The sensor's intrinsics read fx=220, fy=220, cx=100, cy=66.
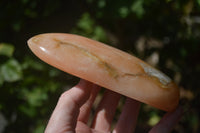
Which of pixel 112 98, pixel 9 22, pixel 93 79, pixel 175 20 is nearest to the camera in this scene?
pixel 93 79

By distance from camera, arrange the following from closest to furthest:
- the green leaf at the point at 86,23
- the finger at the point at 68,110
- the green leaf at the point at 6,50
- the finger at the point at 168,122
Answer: the finger at the point at 68,110, the finger at the point at 168,122, the green leaf at the point at 6,50, the green leaf at the point at 86,23

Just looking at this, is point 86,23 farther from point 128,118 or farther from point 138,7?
point 128,118

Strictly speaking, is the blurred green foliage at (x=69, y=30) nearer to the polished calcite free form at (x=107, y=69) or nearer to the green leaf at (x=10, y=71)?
the green leaf at (x=10, y=71)

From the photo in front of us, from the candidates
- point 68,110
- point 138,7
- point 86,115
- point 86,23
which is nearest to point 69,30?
point 86,23

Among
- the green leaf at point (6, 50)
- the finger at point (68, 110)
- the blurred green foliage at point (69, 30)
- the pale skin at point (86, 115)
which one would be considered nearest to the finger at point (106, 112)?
the pale skin at point (86, 115)

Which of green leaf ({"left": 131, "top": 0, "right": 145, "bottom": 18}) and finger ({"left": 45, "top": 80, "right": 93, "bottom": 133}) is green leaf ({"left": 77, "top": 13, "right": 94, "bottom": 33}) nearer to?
green leaf ({"left": 131, "top": 0, "right": 145, "bottom": 18})

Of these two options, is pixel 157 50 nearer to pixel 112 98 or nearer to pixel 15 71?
pixel 112 98

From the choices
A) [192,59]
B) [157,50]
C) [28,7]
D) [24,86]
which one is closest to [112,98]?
[157,50]
